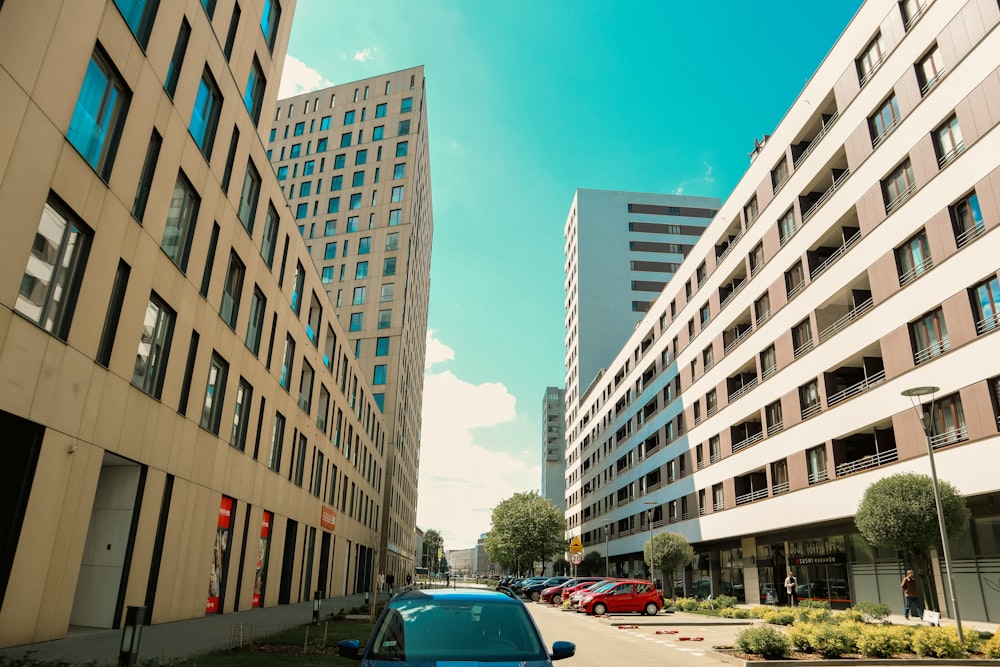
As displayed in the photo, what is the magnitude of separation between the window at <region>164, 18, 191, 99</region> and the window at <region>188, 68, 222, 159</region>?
1020 mm

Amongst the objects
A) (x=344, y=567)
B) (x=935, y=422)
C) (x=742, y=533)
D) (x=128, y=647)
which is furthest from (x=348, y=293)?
(x=128, y=647)

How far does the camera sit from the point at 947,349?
70.5 ft

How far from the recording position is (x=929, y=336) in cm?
2294

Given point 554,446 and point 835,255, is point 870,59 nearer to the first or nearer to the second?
point 835,255

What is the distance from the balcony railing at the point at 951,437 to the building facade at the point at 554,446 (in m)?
114

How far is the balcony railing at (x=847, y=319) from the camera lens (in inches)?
1039

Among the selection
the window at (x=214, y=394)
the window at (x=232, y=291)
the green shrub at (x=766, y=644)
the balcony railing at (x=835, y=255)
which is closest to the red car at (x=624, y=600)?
the balcony railing at (x=835, y=255)

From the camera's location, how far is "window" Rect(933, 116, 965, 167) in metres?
22.0

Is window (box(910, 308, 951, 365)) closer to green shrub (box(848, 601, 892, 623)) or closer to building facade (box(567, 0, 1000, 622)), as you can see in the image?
building facade (box(567, 0, 1000, 622))

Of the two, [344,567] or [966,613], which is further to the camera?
[344,567]

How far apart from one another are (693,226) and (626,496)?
1663 inches

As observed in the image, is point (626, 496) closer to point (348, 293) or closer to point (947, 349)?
point (348, 293)

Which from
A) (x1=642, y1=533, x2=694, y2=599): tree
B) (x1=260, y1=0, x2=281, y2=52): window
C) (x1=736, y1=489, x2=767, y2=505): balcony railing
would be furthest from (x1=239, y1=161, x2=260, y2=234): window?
(x1=642, y1=533, x2=694, y2=599): tree

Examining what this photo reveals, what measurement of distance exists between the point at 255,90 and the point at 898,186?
24451 millimetres
